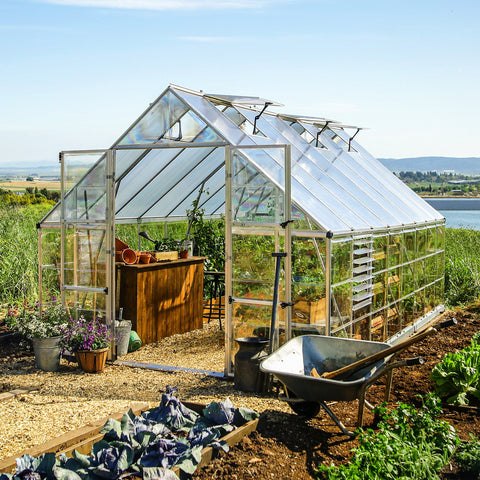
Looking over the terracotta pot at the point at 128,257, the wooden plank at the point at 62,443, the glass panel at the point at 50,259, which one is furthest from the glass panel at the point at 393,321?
the wooden plank at the point at 62,443

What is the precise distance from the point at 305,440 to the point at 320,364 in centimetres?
104

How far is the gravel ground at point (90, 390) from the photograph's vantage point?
5.16 m

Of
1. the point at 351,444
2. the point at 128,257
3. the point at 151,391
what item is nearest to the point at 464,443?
the point at 351,444

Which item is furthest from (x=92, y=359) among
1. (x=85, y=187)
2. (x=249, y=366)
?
(x=85, y=187)

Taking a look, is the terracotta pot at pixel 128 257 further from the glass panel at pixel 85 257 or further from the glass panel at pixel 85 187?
the glass panel at pixel 85 187

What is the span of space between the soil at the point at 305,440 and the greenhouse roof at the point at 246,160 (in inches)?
72.1

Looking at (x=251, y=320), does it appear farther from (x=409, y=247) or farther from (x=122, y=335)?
(x=409, y=247)

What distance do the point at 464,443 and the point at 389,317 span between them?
362cm

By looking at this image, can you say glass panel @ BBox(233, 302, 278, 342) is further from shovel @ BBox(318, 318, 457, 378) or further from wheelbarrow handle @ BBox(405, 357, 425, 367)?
wheelbarrow handle @ BBox(405, 357, 425, 367)

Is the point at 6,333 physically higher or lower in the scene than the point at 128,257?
lower

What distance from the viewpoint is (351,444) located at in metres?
4.61

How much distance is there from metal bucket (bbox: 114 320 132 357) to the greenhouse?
9.6 inches

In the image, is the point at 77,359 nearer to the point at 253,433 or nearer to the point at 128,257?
the point at 128,257

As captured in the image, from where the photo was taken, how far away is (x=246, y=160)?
6707 mm
